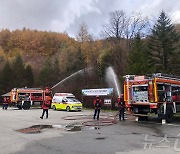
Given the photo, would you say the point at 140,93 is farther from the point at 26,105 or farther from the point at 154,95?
the point at 26,105

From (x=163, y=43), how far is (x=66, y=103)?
22.3 m

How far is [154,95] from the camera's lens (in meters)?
17.3

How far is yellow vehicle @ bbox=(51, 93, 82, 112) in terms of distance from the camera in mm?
32344

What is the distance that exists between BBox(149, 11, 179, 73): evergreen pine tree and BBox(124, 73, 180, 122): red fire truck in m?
27.4

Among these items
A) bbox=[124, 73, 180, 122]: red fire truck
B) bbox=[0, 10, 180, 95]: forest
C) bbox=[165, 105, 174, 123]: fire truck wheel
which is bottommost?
bbox=[165, 105, 174, 123]: fire truck wheel

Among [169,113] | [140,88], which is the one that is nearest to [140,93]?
[140,88]

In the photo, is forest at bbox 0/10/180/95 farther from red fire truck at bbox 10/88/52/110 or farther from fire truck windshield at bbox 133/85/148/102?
fire truck windshield at bbox 133/85/148/102

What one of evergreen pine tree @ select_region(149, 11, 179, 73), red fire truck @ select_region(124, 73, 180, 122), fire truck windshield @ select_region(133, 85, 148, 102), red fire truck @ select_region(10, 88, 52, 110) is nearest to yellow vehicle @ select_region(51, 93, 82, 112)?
red fire truck @ select_region(10, 88, 52, 110)

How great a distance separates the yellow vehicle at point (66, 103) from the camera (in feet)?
106

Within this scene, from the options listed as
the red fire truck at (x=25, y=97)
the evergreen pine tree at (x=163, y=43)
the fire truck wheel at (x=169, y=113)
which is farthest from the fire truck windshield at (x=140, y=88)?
the evergreen pine tree at (x=163, y=43)

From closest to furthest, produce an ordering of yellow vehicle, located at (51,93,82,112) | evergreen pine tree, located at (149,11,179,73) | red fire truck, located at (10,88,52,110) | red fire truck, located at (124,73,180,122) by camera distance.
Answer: red fire truck, located at (124,73,180,122)
yellow vehicle, located at (51,93,82,112)
red fire truck, located at (10,88,52,110)
evergreen pine tree, located at (149,11,179,73)

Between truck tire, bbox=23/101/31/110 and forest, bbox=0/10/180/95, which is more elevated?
forest, bbox=0/10/180/95

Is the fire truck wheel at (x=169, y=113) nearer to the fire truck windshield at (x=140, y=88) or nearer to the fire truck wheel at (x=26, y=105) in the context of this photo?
the fire truck windshield at (x=140, y=88)

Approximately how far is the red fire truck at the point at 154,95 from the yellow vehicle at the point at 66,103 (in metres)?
13.6
